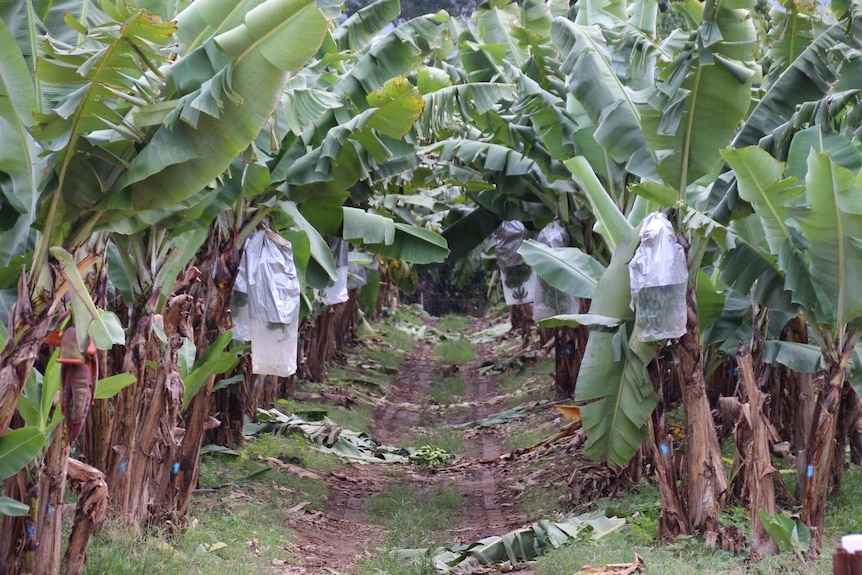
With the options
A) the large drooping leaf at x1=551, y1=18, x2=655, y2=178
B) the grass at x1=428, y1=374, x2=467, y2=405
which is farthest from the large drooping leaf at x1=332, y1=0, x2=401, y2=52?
the grass at x1=428, y1=374, x2=467, y2=405

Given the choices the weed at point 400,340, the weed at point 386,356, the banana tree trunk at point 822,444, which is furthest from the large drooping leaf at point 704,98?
the weed at point 400,340

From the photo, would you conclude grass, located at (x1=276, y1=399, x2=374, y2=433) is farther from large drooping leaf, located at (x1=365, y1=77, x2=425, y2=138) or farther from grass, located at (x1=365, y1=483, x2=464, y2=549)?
large drooping leaf, located at (x1=365, y1=77, x2=425, y2=138)

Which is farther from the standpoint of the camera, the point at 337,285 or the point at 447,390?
the point at 447,390

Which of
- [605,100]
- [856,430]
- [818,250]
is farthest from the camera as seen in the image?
[856,430]

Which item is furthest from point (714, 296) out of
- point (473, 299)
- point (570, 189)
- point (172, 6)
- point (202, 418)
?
point (473, 299)

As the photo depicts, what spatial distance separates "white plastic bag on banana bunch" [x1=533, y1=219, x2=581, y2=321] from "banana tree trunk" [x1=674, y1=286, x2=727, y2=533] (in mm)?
3866

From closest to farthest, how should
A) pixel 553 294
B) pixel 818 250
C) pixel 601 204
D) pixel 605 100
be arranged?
pixel 818 250 < pixel 605 100 < pixel 601 204 < pixel 553 294

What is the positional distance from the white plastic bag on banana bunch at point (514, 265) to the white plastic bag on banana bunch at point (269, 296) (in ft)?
15.7

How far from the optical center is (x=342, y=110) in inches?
334

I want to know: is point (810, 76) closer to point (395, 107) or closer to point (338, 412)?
point (395, 107)

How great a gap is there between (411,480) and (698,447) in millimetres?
4964

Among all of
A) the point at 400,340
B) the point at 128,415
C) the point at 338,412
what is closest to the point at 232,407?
the point at 338,412

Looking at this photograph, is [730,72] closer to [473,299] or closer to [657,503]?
[657,503]

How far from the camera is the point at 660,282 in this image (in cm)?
657
